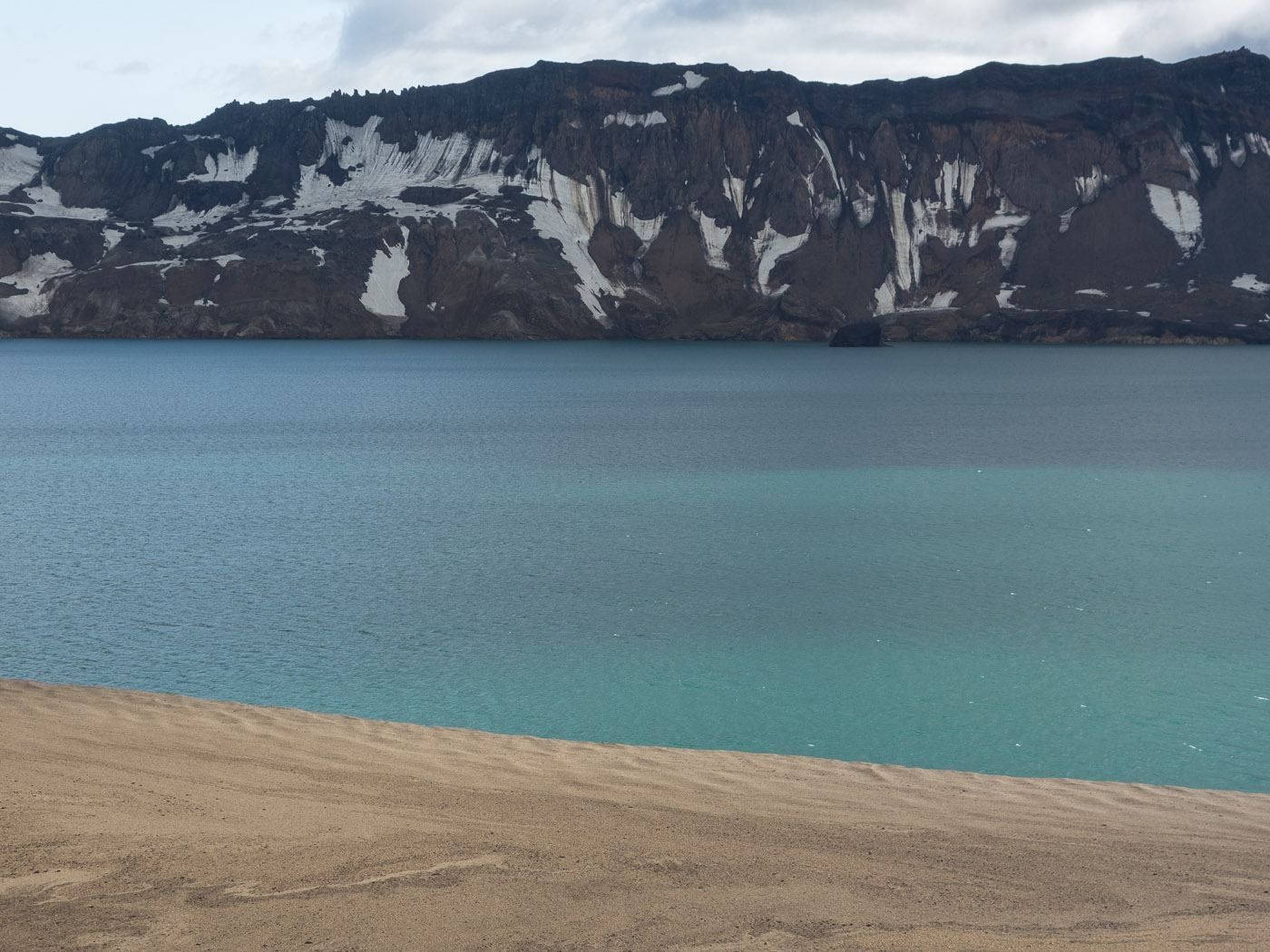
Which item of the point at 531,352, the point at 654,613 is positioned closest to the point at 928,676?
the point at 654,613

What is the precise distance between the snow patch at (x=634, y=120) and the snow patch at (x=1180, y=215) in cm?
7182

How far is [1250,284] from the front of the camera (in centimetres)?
15038

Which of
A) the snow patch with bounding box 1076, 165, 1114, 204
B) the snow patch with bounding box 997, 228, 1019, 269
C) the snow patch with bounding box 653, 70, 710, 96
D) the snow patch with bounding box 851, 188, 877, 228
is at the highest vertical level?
the snow patch with bounding box 653, 70, 710, 96

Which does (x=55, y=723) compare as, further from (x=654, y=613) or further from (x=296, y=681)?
(x=654, y=613)

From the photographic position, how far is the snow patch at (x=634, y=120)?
181125 millimetres

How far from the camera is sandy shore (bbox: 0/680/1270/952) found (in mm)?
7457

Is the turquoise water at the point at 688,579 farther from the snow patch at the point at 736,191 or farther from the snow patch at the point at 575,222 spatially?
the snow patch at the point at 736,191

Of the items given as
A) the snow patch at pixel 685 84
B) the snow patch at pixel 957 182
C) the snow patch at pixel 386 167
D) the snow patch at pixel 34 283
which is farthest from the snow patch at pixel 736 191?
the snow patch at pixel 34 283

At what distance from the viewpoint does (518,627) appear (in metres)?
18.7

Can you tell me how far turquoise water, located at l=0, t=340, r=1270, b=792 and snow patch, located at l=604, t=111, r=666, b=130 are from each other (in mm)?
137839

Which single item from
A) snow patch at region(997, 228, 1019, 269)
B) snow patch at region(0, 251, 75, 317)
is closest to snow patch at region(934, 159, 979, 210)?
snow patch at region(997, 228, 1019, 269)

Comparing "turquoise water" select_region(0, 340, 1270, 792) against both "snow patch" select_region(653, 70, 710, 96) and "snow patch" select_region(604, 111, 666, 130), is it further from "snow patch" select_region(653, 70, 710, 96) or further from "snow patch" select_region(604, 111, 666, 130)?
"snow patch" select_region(653, 70, 710, 96)

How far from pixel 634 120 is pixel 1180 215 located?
8019cm

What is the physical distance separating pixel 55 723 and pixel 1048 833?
954cm
